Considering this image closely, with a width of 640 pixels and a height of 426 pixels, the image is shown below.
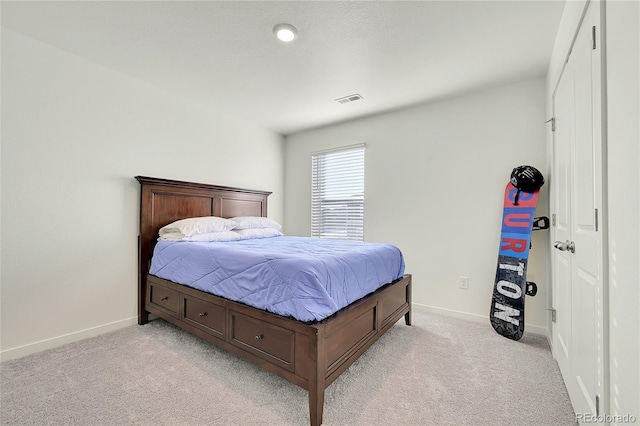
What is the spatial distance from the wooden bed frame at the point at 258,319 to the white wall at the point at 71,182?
19 centimetres

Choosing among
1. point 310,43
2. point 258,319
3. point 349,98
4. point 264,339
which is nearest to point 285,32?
point 310,43

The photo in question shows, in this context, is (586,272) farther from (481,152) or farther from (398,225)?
(398,225)

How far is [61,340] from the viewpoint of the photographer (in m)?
2.31

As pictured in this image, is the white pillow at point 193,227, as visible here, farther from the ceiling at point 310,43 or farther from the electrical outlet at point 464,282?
the electrical outlet at point 464,282

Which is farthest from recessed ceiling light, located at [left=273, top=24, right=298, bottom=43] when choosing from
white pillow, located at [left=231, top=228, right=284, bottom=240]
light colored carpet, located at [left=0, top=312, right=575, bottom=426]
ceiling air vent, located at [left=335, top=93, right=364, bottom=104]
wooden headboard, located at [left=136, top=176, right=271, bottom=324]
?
light colored carpet, located at [left=0, top=312, right=575, bottom=426]

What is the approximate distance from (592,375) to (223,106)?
3.96 m

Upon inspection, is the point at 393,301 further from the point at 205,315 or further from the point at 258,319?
the point at 205,315

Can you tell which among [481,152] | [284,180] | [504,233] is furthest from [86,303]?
[481,152]

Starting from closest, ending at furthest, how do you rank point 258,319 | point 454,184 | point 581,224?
point 581,224, point 258,319, point 454,184

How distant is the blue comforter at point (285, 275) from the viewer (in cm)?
160

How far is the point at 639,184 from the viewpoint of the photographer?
0.82m

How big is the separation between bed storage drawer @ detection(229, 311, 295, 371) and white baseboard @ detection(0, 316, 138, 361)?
1552 millimetres

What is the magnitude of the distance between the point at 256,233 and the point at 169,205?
100cm

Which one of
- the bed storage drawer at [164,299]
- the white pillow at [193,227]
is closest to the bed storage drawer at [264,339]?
the bed storage drawer at [164,299]
